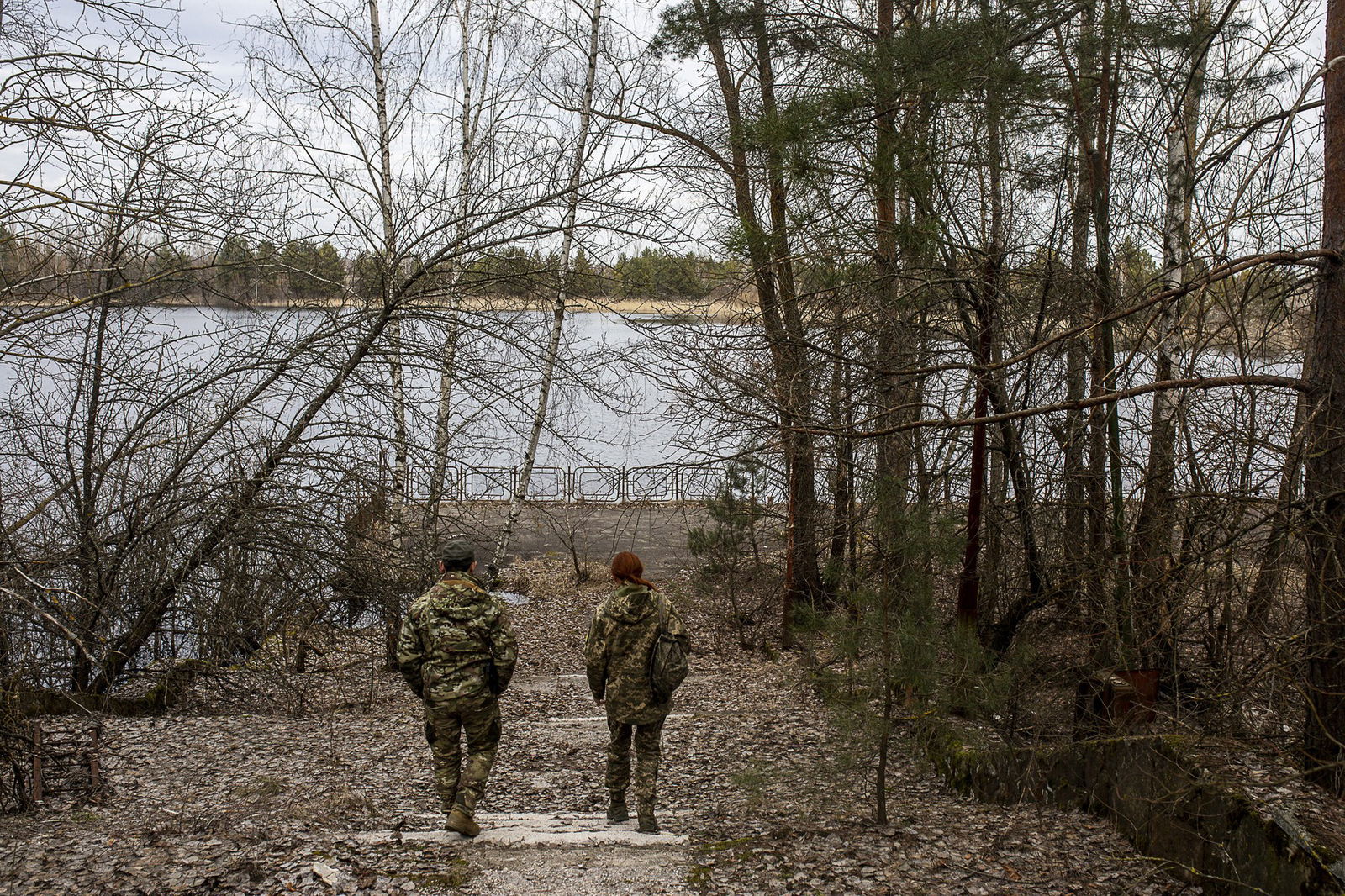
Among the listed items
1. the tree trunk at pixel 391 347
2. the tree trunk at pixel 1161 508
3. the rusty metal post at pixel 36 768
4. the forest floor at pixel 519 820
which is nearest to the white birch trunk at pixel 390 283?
the tree trunk at pixel 391 347

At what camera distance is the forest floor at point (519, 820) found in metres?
5.16

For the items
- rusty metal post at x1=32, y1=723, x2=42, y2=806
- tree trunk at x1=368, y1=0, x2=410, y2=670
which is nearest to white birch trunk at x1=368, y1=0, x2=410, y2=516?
tree trunk at x1=368, y1=0, x2=410, y2=670

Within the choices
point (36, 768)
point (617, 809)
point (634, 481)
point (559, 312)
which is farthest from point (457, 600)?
point (559, 312)

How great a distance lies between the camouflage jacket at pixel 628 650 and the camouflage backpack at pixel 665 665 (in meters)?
0.03

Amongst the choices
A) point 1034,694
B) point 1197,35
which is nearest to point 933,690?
point 1034,694

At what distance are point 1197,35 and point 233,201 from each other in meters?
8.40

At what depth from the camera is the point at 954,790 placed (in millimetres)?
7480

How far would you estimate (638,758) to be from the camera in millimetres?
6453

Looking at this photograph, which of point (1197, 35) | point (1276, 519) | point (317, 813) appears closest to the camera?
point (1276, 519)

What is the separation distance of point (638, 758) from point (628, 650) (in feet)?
2.36

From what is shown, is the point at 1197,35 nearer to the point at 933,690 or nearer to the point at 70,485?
the point at 933,690

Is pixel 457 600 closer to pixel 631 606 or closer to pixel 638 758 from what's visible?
pixel 631 606

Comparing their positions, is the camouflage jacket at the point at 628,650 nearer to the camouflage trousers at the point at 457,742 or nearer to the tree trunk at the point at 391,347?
the camouflage trousers at the point at 457,742

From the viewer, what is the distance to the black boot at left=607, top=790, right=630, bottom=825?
6.55 meters
